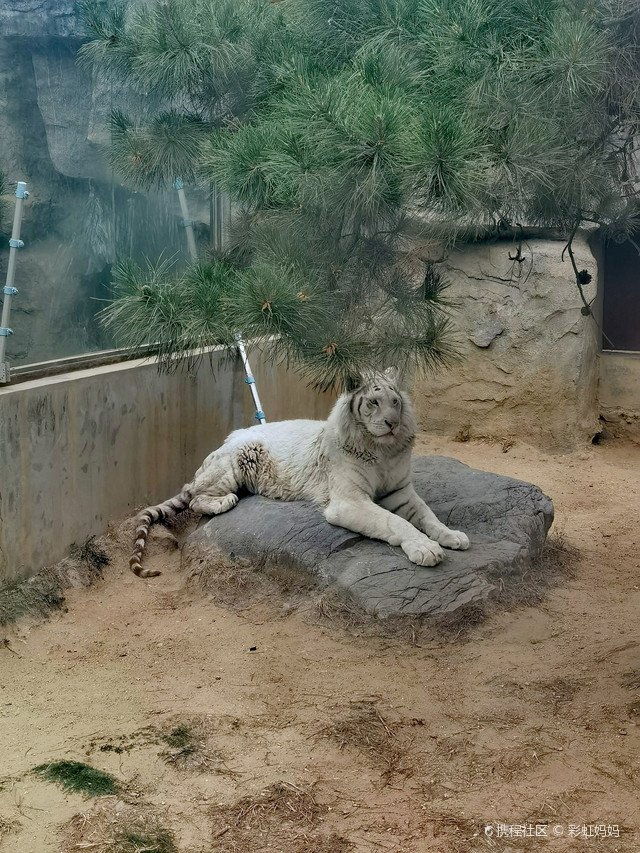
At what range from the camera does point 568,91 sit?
2.92 m

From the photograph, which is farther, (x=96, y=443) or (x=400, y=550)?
(x=96, y=443)

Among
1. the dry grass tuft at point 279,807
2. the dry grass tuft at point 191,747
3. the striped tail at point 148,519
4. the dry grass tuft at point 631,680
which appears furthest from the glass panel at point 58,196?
the dry grass tuft at point 631,680

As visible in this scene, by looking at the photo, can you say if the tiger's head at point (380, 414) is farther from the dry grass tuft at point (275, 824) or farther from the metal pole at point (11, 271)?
the dry grass tuft at point (275, 824)

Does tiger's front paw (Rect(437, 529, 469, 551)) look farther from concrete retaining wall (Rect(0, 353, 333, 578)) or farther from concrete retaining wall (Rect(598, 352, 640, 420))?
concrete retaining wall (Rect(598, 352, 640, 420))

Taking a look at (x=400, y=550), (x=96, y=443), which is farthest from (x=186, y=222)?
(x=400, y=550)

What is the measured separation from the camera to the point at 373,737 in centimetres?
361

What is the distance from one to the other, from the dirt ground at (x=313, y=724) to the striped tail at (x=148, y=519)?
0.30 ft

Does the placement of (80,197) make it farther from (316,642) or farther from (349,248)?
(316,642)

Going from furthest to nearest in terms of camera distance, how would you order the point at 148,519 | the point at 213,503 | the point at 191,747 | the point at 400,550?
the point at 148,519
the point at 213,503
the point at 400,550
the point at 191,747

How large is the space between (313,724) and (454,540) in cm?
165

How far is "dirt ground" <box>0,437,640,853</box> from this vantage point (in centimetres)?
296

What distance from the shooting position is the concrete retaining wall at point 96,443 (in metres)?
4.92

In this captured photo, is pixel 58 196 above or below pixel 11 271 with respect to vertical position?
above

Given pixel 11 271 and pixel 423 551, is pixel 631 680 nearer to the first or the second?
pixel 423 551
